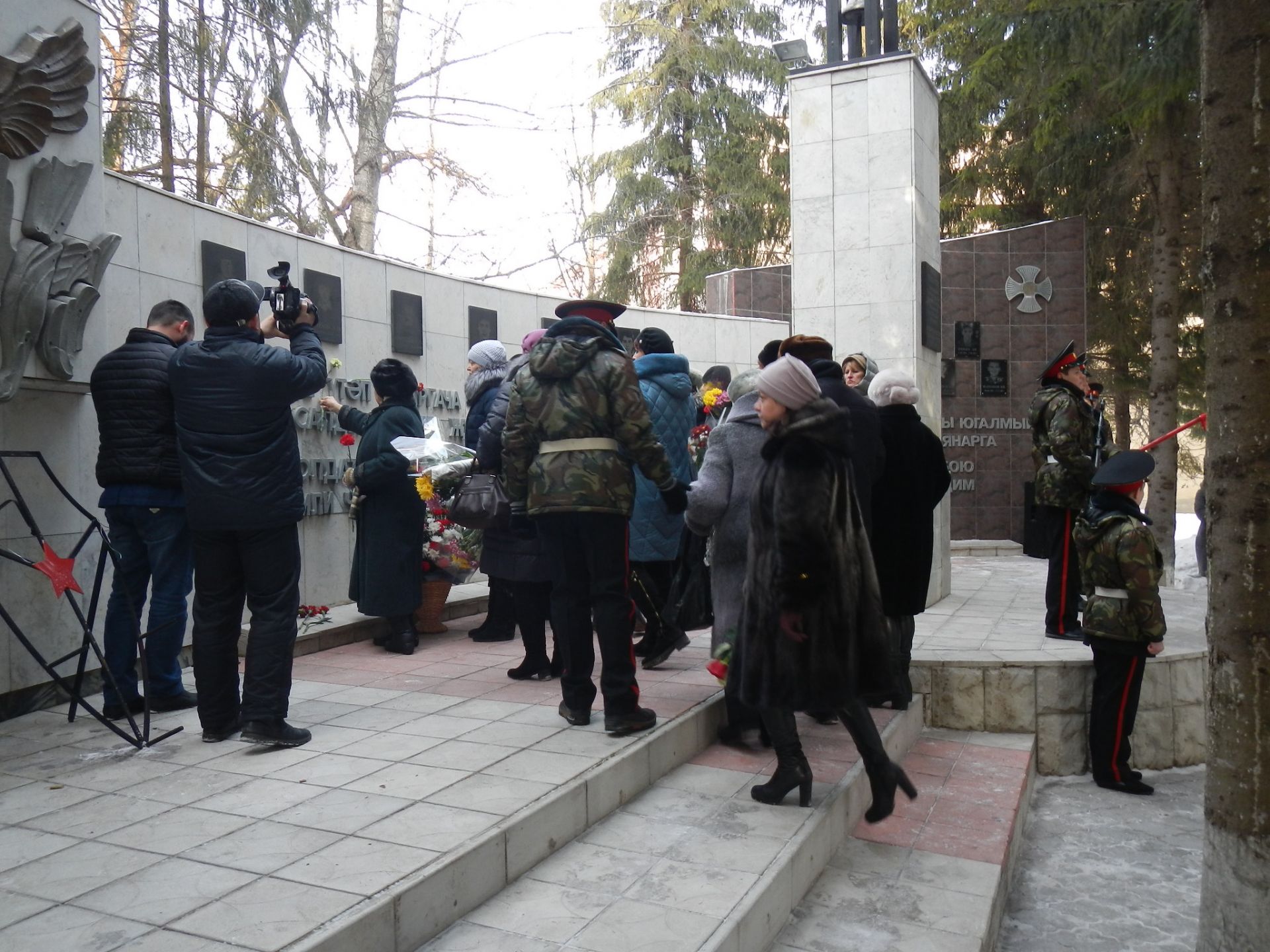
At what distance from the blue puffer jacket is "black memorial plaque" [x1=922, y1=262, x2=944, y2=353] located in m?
3.69

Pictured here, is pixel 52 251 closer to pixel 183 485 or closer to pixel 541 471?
pixel 183 485

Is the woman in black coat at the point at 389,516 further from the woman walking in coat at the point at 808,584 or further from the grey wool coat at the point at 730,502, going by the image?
the woman walking in coat at the point at 808,584

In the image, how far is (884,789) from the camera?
3.96 m

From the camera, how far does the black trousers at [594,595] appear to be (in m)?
4.41

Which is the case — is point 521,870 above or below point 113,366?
below

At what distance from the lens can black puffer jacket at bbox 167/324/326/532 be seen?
165 inches

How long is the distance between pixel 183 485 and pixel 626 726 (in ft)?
6.82

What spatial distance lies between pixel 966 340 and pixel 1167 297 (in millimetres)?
3272

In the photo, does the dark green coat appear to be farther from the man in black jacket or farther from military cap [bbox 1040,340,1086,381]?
military cap [bbox 1040,340,1086,381]

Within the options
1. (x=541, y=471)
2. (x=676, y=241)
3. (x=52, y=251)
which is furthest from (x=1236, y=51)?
(x=676, y=241)

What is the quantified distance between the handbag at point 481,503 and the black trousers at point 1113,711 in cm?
334

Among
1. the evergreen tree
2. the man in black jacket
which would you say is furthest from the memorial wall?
the evergreen tree

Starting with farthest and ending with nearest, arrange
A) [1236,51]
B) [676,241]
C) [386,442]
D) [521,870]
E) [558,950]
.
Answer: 1. [676,241]
2. [386,442]
3. [521,870]
4. [1236,51]
5. [558,950]

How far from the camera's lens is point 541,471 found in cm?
442
